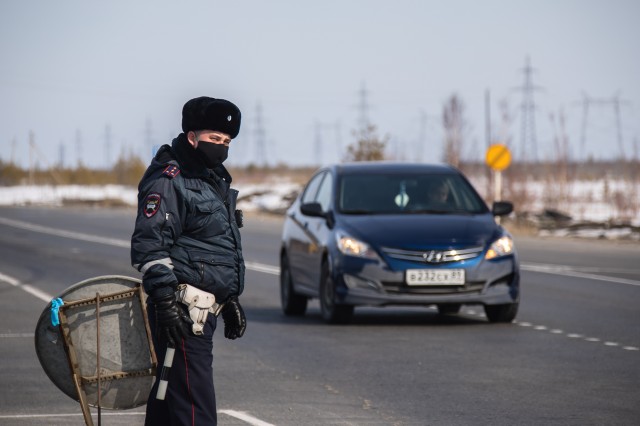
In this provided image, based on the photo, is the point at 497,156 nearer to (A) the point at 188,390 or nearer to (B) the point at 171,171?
(B) the point at 171,171

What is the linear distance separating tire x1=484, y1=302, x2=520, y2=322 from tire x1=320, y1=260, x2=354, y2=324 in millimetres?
1437

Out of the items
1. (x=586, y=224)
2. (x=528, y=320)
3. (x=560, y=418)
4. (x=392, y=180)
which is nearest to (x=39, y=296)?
(x=392, y=180)

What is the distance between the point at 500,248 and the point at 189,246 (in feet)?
28.6

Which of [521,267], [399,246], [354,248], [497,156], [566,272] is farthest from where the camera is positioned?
[497,156]

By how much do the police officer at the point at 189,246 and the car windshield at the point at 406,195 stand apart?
29.6 ft

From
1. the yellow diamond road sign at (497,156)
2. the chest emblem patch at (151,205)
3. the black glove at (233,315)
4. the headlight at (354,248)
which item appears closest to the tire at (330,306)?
the headlight at (354,248)

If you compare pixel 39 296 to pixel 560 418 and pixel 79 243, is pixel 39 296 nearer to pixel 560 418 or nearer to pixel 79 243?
pixel 560 418

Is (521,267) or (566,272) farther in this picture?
(521,267)

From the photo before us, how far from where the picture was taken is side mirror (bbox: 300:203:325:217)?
1568cm

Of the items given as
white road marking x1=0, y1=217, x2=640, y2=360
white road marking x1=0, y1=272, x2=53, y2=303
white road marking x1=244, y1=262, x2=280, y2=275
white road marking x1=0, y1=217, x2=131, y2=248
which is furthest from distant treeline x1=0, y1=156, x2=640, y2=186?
white road marking x1=0, y1=272, x2=53, y2=303

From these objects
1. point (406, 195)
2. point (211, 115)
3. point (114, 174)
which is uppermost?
point (211, 115)

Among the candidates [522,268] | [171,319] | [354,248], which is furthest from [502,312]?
[171,319]

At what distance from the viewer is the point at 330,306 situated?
50.0 feet

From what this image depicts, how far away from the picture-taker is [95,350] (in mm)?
6648
